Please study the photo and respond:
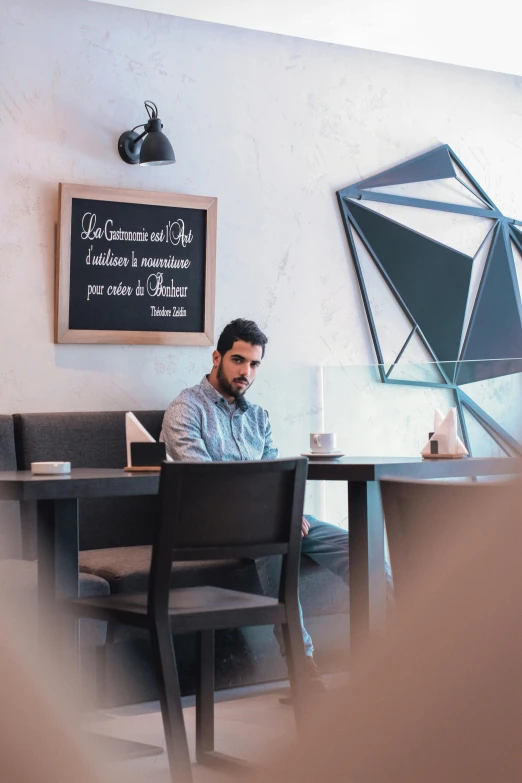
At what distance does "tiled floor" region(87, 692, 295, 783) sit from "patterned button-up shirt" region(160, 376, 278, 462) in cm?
82

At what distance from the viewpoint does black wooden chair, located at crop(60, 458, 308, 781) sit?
190cm

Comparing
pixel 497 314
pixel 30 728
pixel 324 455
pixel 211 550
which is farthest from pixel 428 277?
pixel 30 728

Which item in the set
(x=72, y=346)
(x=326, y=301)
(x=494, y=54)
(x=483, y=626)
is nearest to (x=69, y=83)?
(x=72, y=346)

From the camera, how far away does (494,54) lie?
4.39 metres

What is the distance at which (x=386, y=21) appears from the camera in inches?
155

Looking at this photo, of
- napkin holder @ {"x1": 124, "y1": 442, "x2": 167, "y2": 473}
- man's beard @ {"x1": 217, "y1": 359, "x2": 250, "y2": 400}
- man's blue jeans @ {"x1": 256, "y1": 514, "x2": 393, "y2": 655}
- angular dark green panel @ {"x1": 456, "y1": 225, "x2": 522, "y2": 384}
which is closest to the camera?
napkin holder @ {"x1": 124, "y1": 442, "x2": 167, "y2": 473}

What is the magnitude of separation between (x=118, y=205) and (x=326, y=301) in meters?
1.06

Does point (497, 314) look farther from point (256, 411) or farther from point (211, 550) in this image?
point (211, 550)

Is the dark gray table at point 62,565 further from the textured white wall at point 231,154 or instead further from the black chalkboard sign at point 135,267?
the black chalkboard sign at point 135,267

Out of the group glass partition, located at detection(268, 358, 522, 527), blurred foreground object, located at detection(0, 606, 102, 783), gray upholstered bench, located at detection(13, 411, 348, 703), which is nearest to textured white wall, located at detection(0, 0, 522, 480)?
glass partition, located at detection(268, 358, 522, 527)

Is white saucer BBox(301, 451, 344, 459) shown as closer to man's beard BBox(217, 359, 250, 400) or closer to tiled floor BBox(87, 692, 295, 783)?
man's beard BBox(217, 359, 250, 400)

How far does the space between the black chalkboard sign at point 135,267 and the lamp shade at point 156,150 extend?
179 millimetres

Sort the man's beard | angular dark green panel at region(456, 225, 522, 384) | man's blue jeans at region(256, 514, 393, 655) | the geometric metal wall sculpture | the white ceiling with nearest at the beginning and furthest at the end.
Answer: man's blue jeans at region(256, 514, 393, 655) → the man's beard → the white ceiling → the geometric metal wall sculpture → angular dark green panel at region(456, 225, 522, 384)
